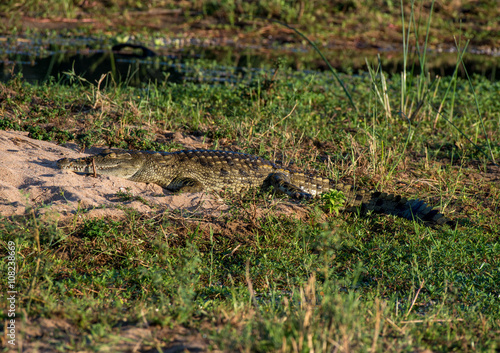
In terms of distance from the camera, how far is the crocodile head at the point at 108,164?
489 centimetres

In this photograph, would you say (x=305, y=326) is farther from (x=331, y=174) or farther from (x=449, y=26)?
(x=449, y=26)

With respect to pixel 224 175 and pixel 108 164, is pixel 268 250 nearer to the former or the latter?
pixel 224 175

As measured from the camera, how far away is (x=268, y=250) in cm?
419

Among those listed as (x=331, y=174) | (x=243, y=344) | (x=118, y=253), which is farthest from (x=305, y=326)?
→ (x=331, y=174)

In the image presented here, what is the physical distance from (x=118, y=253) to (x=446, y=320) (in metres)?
2.52

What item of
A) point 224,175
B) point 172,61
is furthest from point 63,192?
point 172,61

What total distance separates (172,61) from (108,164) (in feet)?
26.3

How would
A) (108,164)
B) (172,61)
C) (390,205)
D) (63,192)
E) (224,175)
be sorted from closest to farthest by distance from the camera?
(63,192) → (108,164) → (390,205) → (224,175) → (172,61)

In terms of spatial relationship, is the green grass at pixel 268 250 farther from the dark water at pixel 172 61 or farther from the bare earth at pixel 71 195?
the dark water at pixel 172 61

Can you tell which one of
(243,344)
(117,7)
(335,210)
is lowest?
(335,210)

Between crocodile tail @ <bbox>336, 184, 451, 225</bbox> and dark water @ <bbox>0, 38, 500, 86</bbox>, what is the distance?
3383 mm

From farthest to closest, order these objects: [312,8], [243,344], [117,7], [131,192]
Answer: [312,8] → [117,7] → [131,192] → [243,344]

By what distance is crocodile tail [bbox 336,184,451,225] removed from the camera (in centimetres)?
489

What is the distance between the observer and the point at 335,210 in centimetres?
513
